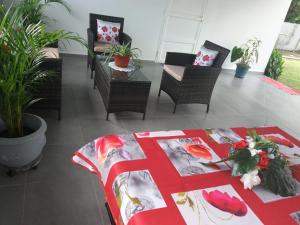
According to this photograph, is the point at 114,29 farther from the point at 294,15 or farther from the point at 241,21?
the point at 294,15

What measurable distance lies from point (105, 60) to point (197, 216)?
2.63 m

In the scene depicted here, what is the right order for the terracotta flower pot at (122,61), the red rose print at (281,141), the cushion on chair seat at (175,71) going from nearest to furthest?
1. the red rose print at (281,141)
2. the terracotta flower pot at (122,61)
3. the cushion on chair seat at (175,71)

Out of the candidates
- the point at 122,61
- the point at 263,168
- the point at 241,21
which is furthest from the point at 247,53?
the point at 263,168

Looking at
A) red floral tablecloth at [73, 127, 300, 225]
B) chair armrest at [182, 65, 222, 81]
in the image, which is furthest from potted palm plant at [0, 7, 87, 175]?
chair armrest at [182, 65, 222, 81]

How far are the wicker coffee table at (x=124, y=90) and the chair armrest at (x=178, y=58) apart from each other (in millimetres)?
852

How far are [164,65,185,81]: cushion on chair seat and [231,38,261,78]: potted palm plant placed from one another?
2638 millimetres

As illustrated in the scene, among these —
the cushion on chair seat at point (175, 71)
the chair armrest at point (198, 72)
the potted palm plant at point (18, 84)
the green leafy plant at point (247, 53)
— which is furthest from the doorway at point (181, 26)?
the potted palm plant at point (18, 84)

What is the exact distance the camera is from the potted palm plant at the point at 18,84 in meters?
1.44

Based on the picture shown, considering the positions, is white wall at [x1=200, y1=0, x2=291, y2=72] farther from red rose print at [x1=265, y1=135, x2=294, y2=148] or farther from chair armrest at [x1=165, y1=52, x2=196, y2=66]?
red rose print at [x1=265, y1=135, x2=294, y2=148]

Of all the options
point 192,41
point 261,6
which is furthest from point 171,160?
point 261,6

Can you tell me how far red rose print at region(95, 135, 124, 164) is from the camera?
1.30m

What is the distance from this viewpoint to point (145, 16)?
198 inches

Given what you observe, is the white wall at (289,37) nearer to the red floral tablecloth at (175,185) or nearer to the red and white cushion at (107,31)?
the red and white cushion at (107,31)

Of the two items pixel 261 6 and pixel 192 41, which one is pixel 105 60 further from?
pixel 261 6
